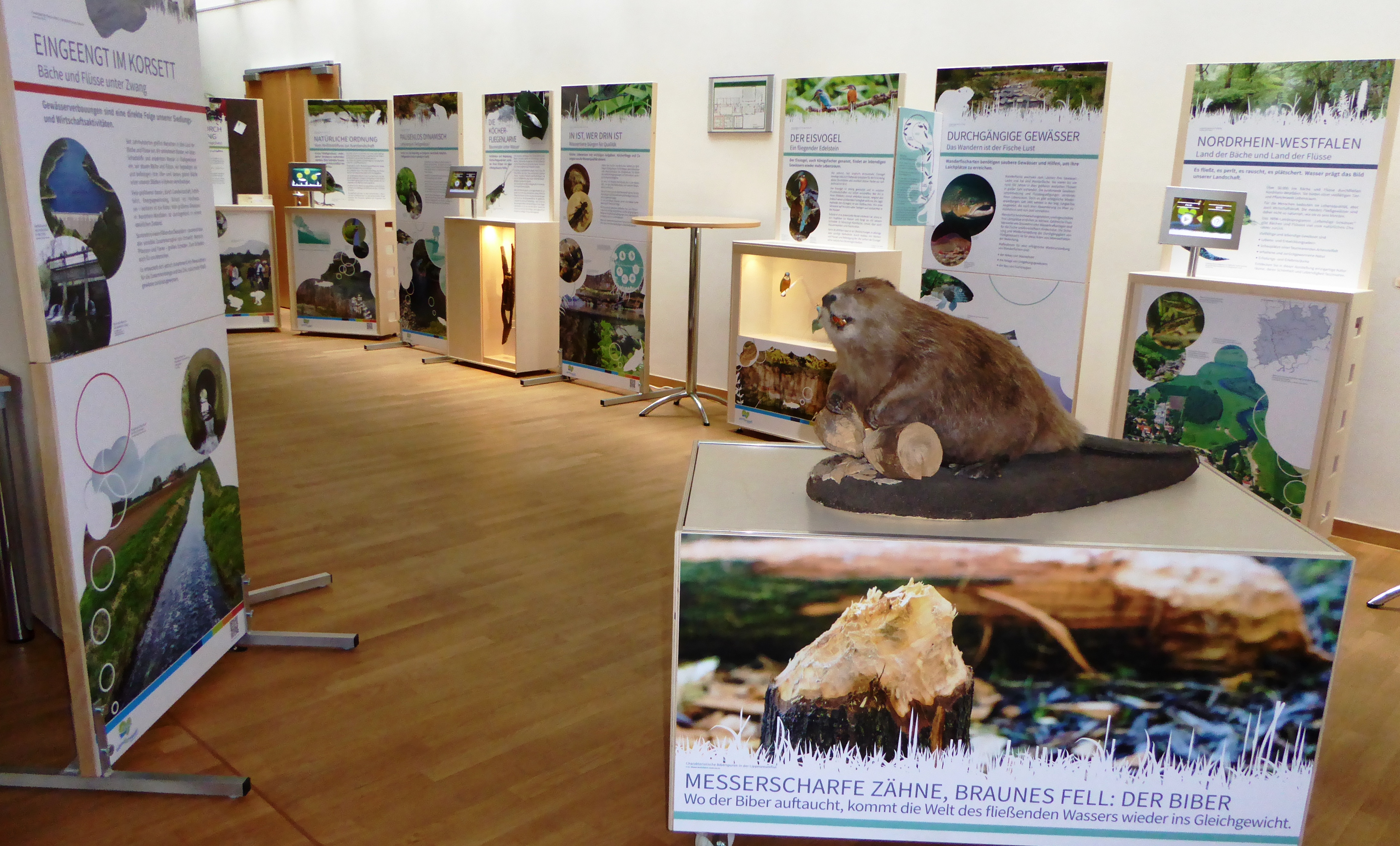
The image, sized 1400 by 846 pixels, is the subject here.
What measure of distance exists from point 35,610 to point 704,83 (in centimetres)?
481

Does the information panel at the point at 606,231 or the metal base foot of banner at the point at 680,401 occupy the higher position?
the information panel at the point at 606,231

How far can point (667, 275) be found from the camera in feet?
22.6

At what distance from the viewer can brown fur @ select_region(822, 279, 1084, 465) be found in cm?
196

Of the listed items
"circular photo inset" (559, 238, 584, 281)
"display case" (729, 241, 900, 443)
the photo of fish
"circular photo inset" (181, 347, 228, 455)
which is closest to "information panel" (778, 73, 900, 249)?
"display case" (729, 241, 900, 443)

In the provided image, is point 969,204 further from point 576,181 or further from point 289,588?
point 289,588

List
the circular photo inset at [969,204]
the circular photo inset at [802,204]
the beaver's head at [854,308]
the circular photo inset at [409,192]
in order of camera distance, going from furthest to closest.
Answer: the circular photo inset at [409,192], the circular photo inset at [802,204], the circular photo inset at [969,204], the beaver's head at [854,308]

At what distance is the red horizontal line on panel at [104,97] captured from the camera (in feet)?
6.20

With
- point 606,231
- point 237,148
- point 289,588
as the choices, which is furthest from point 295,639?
point 237,148

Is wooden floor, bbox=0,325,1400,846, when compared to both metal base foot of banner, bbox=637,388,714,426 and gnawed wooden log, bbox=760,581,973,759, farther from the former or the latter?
metal base foot of banner, bbox=637,388,714,426

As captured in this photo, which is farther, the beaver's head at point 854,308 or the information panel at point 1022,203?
the information panel at point 1022,203

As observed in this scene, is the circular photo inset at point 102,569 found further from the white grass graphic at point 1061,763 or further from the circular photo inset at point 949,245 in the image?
the circular photo inset at point 949,245

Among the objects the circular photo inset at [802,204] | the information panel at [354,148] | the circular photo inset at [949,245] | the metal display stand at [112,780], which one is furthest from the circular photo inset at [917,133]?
the information panel at [354,148]

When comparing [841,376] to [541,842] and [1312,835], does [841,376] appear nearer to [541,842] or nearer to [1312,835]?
[541,842]

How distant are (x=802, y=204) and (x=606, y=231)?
1.67m
